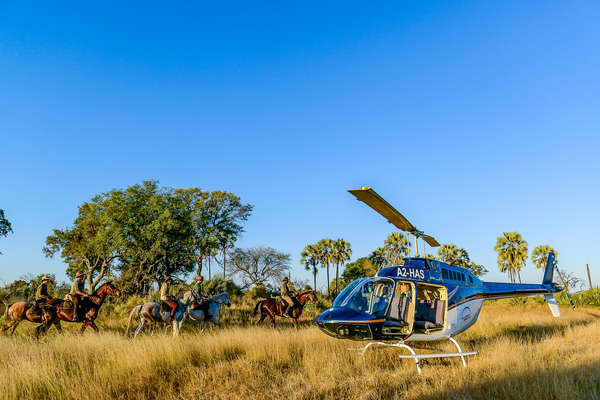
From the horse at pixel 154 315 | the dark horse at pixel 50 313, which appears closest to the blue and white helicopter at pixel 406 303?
the horse at pixel 154 315

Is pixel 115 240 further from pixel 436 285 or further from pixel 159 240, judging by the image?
pixel 436 285

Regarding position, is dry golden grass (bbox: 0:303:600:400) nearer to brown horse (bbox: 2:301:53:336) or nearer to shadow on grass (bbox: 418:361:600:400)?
shadow on grass (bbox: 418:361:600:400)

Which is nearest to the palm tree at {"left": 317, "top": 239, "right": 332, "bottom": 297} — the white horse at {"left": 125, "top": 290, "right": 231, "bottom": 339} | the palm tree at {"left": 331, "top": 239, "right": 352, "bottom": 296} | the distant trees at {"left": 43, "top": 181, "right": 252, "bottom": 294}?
the palm tree at {"left": 331, "top": 239, "right": 352, "bottom": 296}

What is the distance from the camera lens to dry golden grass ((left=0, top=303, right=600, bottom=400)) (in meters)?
6.45

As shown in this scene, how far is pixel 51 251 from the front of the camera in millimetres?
36781

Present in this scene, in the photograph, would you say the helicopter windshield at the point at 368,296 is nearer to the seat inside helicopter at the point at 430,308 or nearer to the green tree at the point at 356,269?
the seat inside helicopter at the point at 430,308

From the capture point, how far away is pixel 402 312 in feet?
31.6

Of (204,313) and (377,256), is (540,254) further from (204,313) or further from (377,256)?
(204,313)

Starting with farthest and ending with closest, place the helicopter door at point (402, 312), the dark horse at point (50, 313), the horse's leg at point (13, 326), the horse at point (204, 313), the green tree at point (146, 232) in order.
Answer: the green tree at point (146, 232)
the horse at point (204, 313)
the dark horse at point (50, 313)
the horse's leg at point (13, 326)
the helicopter door at point (402, 312)

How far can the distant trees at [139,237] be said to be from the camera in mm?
28688

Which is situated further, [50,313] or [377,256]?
[377,256]

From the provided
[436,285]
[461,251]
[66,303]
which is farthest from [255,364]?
[461,251]

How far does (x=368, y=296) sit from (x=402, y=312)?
1.24 metres

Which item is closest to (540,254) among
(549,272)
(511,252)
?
(511,252)
